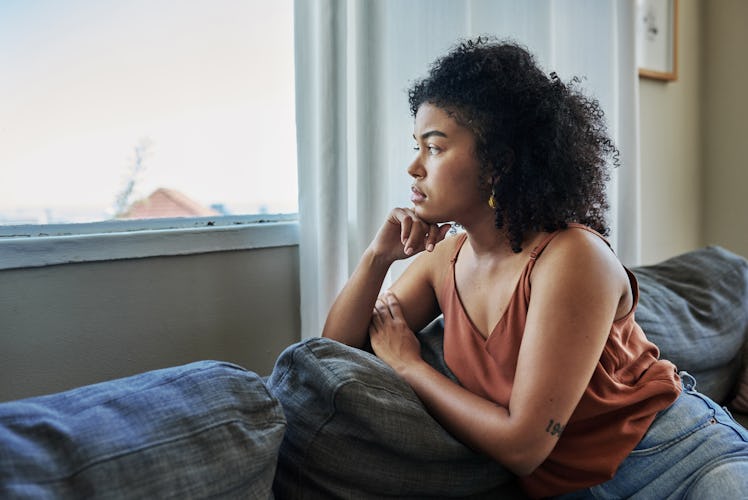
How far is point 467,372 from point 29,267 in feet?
2.76

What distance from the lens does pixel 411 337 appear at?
1331 millimetres

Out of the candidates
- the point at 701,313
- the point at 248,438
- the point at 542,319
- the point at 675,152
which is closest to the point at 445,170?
the point at 542,319

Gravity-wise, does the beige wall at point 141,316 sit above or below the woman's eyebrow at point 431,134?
below

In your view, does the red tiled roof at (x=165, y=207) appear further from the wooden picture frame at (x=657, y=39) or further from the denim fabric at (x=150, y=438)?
the wooden picture frame at (x=657, y=39)

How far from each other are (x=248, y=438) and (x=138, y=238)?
677mm

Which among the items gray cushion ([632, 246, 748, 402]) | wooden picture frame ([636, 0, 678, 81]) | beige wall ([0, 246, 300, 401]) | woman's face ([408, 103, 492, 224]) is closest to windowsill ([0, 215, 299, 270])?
beige wall ([0, 246, 300, 401])

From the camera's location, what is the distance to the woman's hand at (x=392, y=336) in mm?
1266

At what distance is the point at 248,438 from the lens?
870mm

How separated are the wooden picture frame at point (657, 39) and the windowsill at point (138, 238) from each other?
1.78 metres

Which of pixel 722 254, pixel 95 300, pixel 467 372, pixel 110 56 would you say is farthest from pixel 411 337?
pixel 722 254

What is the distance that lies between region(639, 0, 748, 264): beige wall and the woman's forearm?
1.79 metres

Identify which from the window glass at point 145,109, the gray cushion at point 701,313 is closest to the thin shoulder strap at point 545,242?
the gray cushion at point 701,313

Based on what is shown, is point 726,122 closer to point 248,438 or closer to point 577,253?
point 577,253

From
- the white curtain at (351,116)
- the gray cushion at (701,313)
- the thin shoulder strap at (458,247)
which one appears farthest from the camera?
the gray cushion at (701,313)
